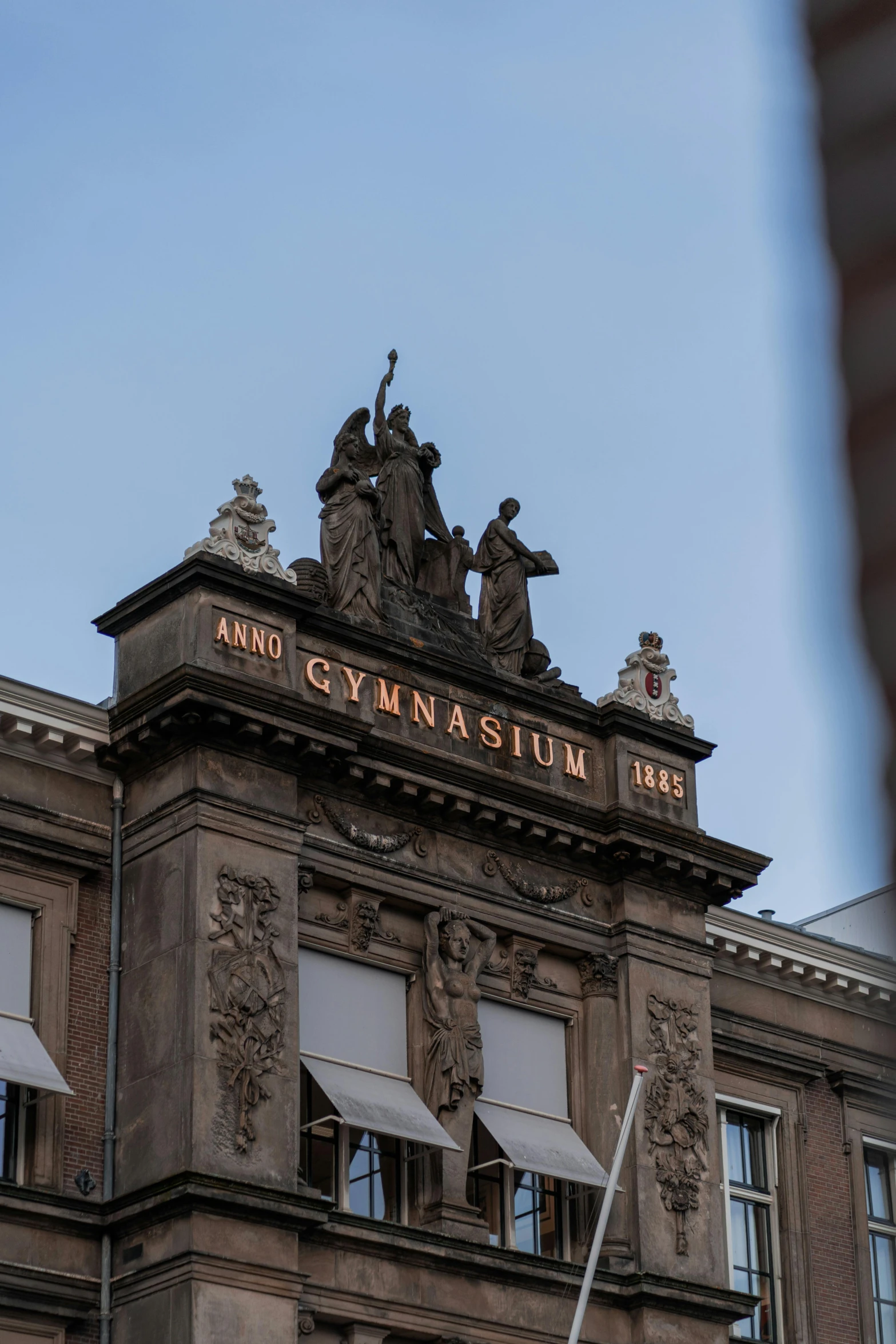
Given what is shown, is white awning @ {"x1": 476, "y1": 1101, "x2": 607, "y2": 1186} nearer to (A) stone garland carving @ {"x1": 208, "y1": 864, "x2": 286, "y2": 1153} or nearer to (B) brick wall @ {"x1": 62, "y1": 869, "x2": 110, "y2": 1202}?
(A) stone garland carving @ {"x1": 208, "y1": 864, "x2": 286, "y2": 1153}

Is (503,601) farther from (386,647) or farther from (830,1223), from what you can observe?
(830,1223)

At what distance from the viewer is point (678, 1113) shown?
25188 mm

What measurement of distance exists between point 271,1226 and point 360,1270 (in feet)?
4.63

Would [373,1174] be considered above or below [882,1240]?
below

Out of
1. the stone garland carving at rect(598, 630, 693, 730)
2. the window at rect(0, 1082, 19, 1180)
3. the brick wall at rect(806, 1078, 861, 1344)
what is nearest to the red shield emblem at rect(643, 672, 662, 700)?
the stone garland carving at rect(598, 630, 693, 730)

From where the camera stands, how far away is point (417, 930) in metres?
24.1

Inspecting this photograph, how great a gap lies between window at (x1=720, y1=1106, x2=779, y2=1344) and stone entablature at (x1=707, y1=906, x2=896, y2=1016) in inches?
74.2

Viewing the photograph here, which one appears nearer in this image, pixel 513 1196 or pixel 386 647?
pixel 513 1196

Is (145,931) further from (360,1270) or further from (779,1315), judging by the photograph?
(779,1315)

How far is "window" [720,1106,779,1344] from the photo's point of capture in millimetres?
26734

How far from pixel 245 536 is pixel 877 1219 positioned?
12.9m

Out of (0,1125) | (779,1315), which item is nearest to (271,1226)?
(0,1125)

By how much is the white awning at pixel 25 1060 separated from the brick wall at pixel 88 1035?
344 millimetres

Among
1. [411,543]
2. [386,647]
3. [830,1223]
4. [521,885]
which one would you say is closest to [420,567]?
[411,543]
